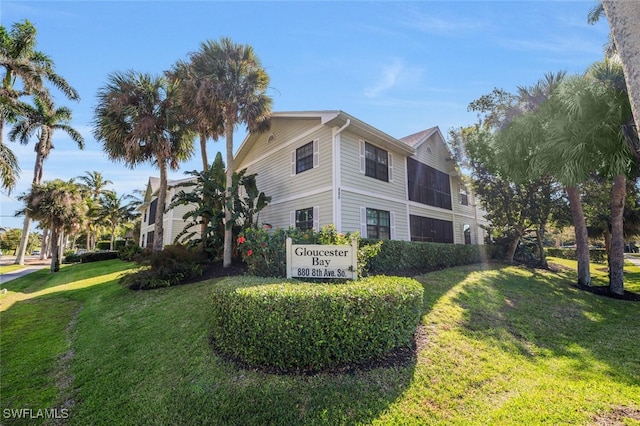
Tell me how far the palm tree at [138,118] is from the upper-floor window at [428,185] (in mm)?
11648

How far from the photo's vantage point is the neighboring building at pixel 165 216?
890 inches

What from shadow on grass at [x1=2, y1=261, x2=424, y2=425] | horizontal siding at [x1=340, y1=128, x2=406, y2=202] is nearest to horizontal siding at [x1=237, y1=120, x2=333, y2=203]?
horizontal siding at [x1=340, y1=128, x2=406, y2=202]

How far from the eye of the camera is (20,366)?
4.80m

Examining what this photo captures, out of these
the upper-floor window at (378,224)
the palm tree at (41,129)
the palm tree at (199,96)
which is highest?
the palm tree at (41,129)

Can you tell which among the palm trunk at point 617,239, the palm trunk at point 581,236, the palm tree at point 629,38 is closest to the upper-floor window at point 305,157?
the palm tree at point 629,38

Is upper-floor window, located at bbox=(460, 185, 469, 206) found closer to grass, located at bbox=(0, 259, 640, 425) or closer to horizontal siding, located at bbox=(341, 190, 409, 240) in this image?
horizontal siding, located at bbox=(341, 190, 409, 240)

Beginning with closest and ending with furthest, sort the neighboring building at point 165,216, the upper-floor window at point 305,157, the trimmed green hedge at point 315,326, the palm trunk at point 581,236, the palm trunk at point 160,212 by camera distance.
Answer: the trimmed green hedge at point 315,326, the palm trunk at point 581,236, the upper-floor window at point 305,157, the palm trunk at point 160,212, the neighboring building at point 165,216

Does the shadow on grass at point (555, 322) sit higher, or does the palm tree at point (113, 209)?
the palm tree at point (113, 209)

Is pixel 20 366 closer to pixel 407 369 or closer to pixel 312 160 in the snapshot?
pixel 407 369

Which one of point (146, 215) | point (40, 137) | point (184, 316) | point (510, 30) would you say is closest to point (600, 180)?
point (510, 30)

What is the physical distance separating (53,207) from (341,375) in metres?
20.4

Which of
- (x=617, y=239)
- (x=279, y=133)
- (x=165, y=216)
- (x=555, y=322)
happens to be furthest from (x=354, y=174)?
(x=165, y=216)

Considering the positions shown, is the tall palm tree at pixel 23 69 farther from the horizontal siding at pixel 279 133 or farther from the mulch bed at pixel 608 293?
the mulch bed at pixel 608 293

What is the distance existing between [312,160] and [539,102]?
29.7ft
